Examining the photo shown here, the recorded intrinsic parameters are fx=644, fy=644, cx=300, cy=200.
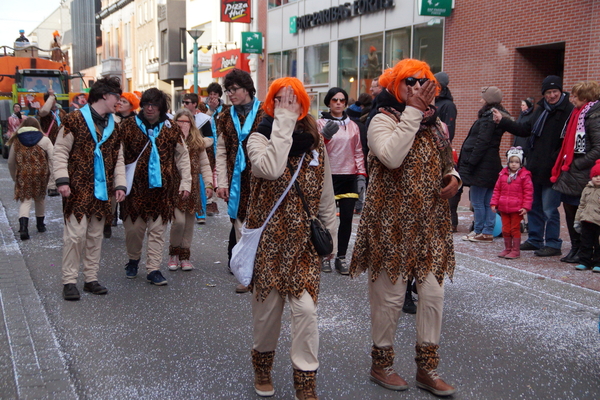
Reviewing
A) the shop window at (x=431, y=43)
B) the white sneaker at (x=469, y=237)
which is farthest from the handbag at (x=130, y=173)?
the shop window at (x=431, y=43)

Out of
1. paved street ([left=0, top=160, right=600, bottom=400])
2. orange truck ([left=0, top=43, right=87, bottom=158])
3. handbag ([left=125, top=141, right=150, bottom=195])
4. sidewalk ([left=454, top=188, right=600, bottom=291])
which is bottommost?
paved street ([left=0, top=160, right=600, bottom=400])

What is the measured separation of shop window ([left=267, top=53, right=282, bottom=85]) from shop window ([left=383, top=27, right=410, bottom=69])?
7850 millimetres

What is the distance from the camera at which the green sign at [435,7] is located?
637 inches

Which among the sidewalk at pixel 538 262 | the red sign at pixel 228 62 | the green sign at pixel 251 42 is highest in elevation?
the green sign at pixel 251 42

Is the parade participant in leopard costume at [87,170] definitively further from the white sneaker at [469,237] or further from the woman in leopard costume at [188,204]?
the white sneaker at [469,237]

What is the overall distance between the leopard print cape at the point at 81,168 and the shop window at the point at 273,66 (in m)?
21.0

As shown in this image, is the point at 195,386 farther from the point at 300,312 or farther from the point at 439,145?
the point at 439,145

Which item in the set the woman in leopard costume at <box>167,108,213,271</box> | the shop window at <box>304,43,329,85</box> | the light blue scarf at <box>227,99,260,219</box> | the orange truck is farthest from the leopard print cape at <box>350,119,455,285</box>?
the orange truck

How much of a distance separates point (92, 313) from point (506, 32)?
12508 millimetres

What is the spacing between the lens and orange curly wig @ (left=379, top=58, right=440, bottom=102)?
352 cm

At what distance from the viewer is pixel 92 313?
543 cm

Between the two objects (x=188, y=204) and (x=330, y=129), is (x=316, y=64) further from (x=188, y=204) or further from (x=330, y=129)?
(x=330, y=129)

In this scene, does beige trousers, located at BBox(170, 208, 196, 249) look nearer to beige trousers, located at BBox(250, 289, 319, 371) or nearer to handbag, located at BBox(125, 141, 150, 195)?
handbag, located at BBox(125, 141, 150, 195)

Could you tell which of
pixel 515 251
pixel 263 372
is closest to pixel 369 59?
pixel 515 251
